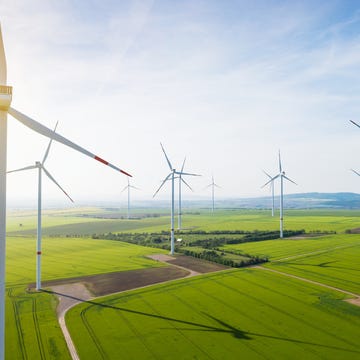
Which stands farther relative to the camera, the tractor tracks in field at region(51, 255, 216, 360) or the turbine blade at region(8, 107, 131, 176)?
the tractor tracks in field at region(51, 255, 216, 360)

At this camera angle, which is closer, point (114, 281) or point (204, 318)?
point (204, 318)

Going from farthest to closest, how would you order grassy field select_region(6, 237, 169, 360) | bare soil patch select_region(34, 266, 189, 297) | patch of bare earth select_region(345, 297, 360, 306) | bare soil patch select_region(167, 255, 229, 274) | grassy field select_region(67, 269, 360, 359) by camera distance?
bare soil patch select_region(167, 255, 229, 274) < bare soil patch select_region(34, 266, 189, 297) < patch of bare earth select_region(345, 297, 360, 306) < grassy field select_region(6, 237, 169, 360) < grassy field select_region(67, 269, 360, 359)

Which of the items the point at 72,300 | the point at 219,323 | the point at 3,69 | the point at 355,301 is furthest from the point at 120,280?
the point at 3,69

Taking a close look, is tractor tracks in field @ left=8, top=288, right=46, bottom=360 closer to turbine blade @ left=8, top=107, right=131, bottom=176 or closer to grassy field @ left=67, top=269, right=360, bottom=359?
grassy field @ left=67, top=269, right=360, bottom=359

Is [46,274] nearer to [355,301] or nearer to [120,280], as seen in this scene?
[120,280]

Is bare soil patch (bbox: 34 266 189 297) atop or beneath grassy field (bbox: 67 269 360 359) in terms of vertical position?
atop

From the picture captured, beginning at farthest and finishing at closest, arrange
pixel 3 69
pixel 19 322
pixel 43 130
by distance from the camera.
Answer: pixel 19 322 → pixel 43 130 → pixel 3 69

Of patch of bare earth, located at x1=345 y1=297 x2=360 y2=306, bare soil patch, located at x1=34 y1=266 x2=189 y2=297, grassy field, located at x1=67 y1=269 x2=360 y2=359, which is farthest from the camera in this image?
bare soil patch, located at x1=34 y1=266 x2=189 y2=297

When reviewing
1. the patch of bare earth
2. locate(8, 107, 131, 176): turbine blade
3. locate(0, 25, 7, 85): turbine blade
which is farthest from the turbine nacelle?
the patch of bare earth

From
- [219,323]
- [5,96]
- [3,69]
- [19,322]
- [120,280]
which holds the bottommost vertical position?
[219,323]

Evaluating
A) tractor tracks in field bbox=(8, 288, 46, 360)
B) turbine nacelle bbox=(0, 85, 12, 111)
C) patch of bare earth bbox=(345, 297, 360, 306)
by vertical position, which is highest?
turbine nacelle bbox=(0, 85, 12, 111)
